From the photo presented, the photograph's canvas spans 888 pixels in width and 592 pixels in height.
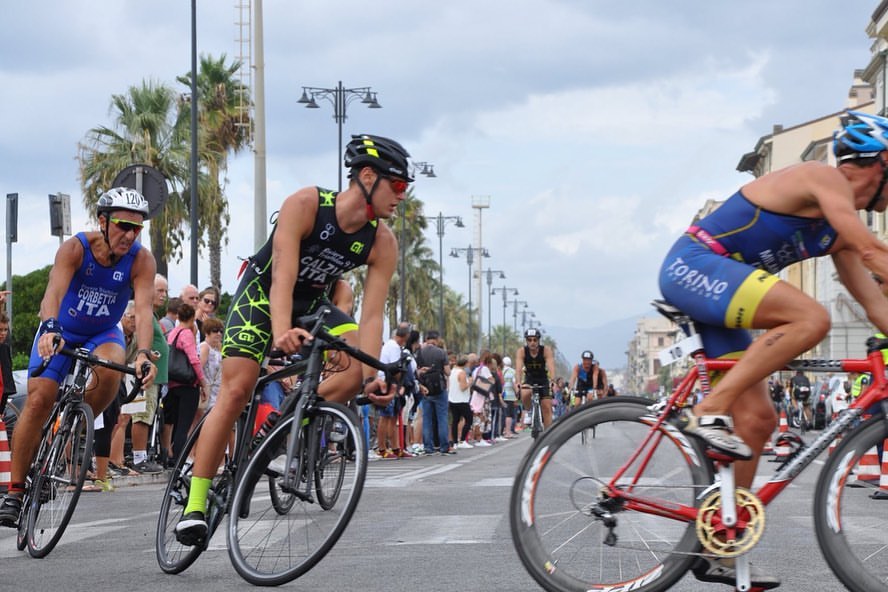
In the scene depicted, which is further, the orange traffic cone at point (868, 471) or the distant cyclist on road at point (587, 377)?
the distant cyclist on road at point (587, 377)

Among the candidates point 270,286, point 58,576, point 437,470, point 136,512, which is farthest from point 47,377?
point 437,470

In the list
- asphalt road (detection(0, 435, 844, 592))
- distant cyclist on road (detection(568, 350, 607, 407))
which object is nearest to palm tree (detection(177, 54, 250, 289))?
distant cyclist on road (detection(568, 350, 607, 407))

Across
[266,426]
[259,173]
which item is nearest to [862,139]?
[266,426]

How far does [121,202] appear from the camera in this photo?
7.89m

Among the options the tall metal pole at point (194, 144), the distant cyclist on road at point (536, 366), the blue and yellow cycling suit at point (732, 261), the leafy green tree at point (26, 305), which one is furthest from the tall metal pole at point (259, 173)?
the leafy green tree at point (26, 305)

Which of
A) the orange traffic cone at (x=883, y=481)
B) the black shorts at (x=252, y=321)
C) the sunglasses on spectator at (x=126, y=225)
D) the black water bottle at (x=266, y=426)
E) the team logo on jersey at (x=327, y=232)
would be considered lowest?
the orange traffic cone at (x=883, y=481)

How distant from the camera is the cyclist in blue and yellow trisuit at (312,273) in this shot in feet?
20.6

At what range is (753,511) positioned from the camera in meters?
5.10

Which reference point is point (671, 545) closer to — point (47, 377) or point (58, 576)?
point (58, 576)

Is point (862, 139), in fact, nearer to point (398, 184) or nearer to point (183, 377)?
point (398, 184)

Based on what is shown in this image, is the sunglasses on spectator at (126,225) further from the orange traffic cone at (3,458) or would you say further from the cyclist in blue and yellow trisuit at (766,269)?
the cyclist in blue and yellow trisuit at (766,269)

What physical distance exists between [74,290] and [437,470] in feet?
32.6

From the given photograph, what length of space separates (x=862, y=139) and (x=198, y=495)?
3.09 meters

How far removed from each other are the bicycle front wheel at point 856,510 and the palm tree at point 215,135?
40.4 m
